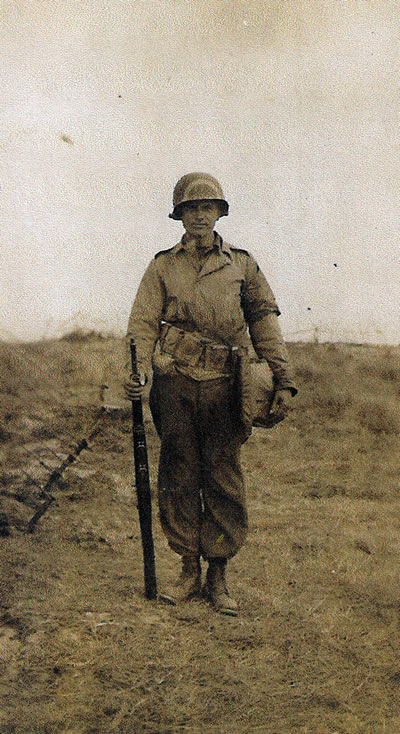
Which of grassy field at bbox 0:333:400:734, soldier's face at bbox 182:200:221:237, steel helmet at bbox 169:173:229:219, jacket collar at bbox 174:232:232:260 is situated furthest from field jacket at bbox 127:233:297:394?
grassy field at bbox 0:333:400:734

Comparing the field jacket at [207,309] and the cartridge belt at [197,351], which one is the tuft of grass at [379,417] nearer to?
the field jacket at [207,309]

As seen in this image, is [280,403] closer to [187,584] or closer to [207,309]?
[207,309]

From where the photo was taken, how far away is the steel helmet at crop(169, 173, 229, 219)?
4.00 metres

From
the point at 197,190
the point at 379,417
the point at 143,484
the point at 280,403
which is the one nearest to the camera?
the point at 197,190

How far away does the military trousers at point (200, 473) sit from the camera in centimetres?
414

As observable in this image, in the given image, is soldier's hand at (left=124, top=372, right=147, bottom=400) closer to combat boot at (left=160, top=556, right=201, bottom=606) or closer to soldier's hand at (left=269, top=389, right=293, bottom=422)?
soldier's hand at (left=269, top=389, right=293, bottom=422)

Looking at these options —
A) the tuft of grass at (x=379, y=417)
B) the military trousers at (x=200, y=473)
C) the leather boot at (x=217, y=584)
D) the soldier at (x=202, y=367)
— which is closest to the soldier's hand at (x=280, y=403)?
the soldier at (x=202, y=367)

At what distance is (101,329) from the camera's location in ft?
25.6

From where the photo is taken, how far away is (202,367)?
4043 mm

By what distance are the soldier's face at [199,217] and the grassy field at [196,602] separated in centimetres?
229

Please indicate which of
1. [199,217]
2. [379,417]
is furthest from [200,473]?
[379,417]

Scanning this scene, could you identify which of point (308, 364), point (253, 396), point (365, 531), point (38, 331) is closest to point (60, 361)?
point (38, 331)

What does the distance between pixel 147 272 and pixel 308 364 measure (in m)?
5.86

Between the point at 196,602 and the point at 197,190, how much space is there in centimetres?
251
